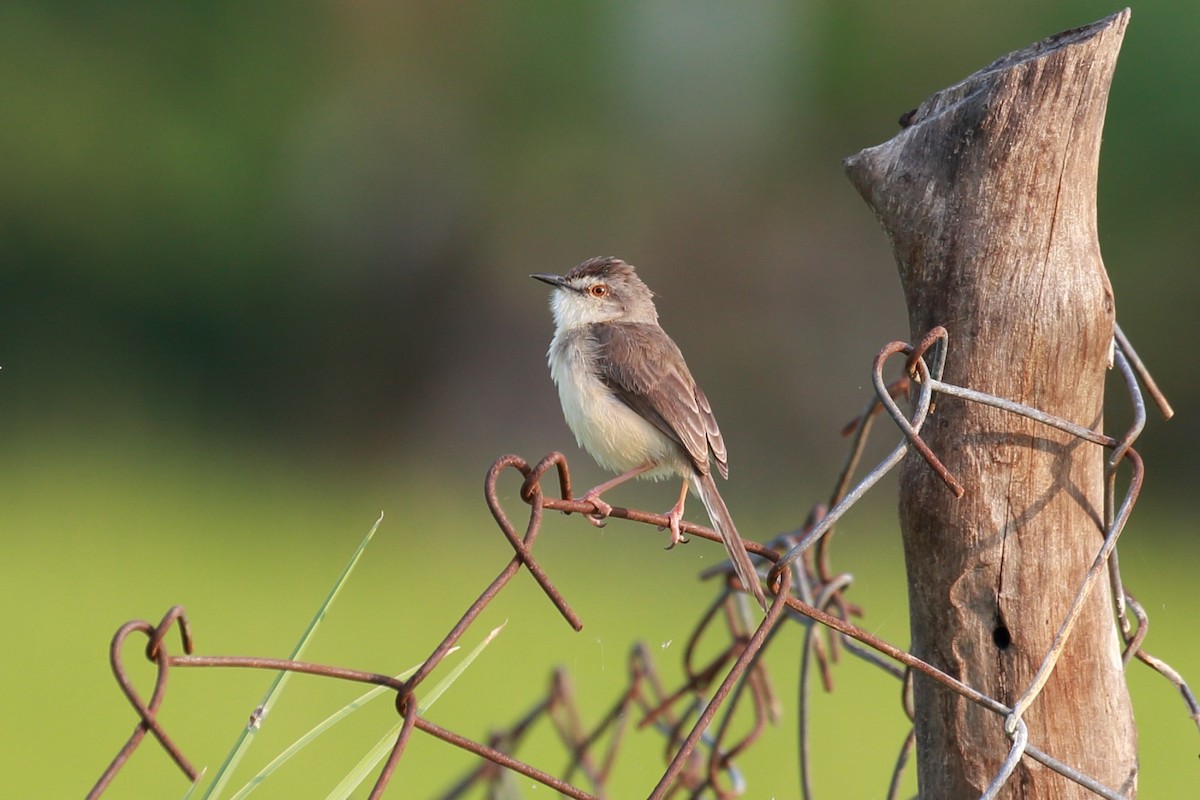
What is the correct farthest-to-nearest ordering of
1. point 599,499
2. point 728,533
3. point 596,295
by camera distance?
1. point 596,295
2. point 728,533
3. point 599,499

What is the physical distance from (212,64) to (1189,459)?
12.6 m

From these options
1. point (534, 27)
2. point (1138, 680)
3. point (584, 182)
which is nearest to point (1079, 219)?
point (1138, 680)

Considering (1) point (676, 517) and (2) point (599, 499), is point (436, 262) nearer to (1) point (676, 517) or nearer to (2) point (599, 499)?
(1) point (676, 517)

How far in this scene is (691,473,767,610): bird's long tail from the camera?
2496 millimetres

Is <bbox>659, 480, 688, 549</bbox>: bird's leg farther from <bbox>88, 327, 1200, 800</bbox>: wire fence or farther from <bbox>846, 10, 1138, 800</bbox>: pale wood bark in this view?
<bbox>846, 10, 1138, 800</bbox>: pale wood bark

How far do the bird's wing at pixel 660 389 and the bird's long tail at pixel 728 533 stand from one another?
0.06 m

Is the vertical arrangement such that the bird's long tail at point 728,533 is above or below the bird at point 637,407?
below

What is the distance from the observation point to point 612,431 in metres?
3.88

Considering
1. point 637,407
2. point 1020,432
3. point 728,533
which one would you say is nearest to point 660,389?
point 637,407

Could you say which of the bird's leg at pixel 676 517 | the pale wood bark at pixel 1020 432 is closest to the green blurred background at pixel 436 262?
the bird's leg at pixel 676 517

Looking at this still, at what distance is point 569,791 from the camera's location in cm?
171

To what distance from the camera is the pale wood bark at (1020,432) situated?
2059 mm

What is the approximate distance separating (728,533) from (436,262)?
14188 mm

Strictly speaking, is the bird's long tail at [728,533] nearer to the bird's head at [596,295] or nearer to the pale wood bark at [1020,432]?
the pale wood bark at [1020,432]
